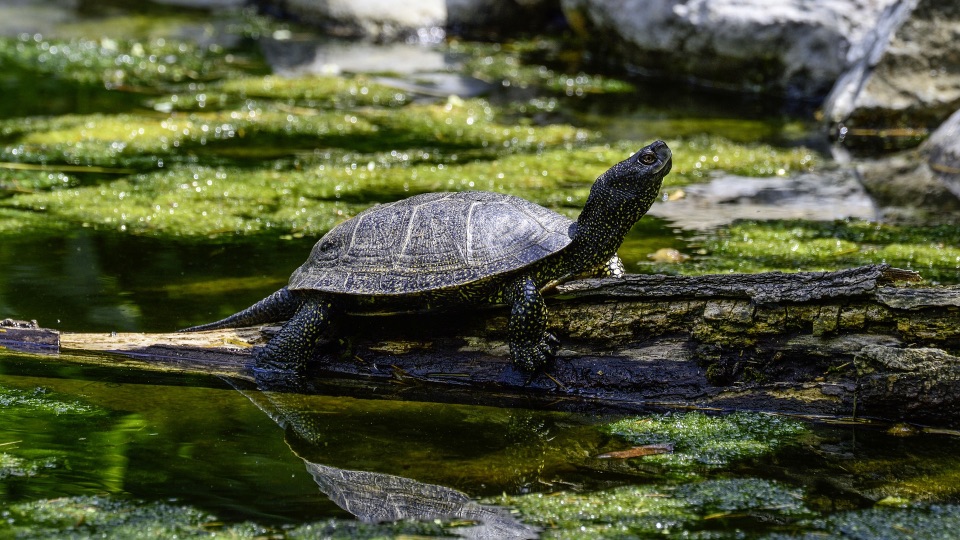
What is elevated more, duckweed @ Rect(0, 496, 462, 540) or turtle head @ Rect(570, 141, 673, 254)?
turtle head @ Rect(570, 141, 673, 254)

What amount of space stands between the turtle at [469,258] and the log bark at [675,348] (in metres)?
0.13

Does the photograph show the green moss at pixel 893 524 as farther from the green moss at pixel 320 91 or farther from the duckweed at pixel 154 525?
the green moss at pixel 320 91

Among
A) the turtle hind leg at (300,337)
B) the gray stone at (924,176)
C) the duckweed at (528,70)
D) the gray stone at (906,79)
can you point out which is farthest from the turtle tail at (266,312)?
the duckweed at (528,70)

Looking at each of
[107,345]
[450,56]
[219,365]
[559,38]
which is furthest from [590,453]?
[559,38]

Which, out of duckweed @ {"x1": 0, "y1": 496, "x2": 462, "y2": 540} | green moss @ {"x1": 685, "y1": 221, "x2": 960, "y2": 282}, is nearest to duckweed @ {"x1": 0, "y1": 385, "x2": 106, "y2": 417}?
duckweed @ {"x1": 0, "y1": 496, "x2": 462, "y2": 540}

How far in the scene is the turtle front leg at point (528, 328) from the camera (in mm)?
4109

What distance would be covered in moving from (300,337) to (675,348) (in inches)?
63.1

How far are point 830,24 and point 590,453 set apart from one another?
839cm

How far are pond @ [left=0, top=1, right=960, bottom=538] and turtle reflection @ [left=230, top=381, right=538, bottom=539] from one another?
10 millimetres

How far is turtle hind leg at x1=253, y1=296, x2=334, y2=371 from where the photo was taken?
440cm

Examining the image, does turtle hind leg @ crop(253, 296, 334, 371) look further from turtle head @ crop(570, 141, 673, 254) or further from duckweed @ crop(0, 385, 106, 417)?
turtle head @ crop(570, 141, 673, 254)

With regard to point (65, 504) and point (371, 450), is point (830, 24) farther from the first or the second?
point (65, 504)

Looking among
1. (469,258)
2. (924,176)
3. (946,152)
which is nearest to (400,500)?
(469,258)

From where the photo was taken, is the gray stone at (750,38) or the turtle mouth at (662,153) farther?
the gray stone at (750,38)
